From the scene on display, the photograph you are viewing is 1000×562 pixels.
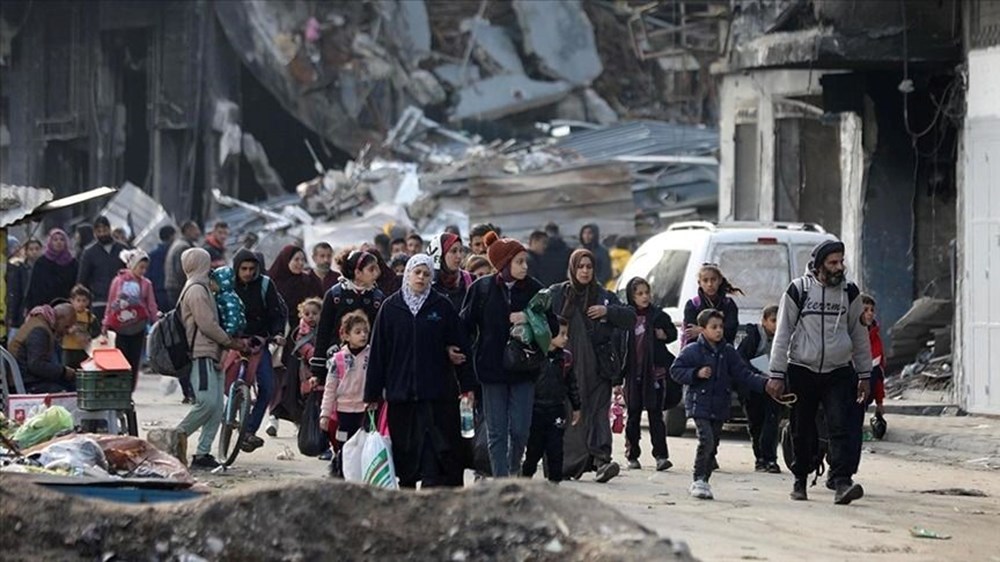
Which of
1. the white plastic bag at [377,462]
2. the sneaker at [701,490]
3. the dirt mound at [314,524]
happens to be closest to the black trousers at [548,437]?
the sneaker at [701,490]

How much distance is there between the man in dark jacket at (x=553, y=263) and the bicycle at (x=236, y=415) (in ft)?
29.5

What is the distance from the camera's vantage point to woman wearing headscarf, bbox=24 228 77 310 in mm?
23188

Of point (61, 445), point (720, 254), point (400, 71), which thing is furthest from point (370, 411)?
point (400, 71)

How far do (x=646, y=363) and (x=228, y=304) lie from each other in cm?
295

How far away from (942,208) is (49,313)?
40.0 feet

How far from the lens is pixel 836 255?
1408 cm

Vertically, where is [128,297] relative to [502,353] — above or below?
above

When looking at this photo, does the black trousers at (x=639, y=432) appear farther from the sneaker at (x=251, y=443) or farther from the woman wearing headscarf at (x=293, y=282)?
the woman wearing headscarf at (x=293, y=282)

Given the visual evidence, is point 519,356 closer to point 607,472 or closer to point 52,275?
point 607,472

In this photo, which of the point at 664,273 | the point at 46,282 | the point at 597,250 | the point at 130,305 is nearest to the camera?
the point at 664,273

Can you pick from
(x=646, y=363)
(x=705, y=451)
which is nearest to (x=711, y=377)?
(x=705, y=451)

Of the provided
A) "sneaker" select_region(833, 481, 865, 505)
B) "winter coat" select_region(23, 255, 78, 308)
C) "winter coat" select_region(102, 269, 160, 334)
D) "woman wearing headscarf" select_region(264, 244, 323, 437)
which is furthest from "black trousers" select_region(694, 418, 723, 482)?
"winter coat" select_region(23, 255, 78, 308)

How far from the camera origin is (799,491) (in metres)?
14.4

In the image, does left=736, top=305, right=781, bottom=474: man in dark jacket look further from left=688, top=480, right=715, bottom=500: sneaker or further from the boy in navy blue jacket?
left=688, top=480, right=715, bottom=500: sneaker
